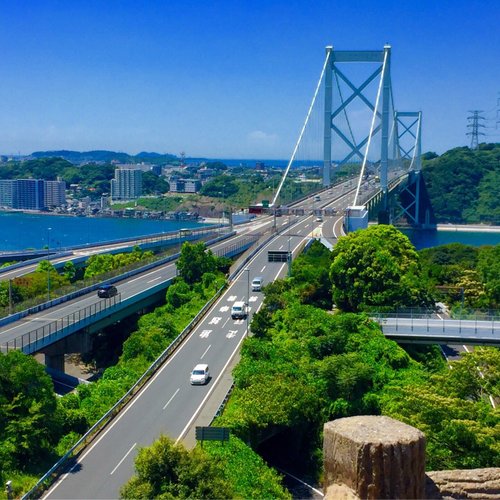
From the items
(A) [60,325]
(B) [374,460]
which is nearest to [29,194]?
(A) [60,325]

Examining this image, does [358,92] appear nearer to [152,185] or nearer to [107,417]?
[107,417]

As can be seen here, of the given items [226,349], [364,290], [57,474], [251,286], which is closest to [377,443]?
[57,474]

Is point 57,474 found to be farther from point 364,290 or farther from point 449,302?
point 449,302

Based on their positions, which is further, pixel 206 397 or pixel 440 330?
pixel 440 330

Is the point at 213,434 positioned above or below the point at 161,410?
above

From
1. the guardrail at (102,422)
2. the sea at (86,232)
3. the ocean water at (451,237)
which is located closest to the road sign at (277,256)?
the guardrail at (102,422)

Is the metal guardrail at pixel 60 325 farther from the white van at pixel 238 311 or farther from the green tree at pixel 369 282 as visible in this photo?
the green tree at pixel 369 282
